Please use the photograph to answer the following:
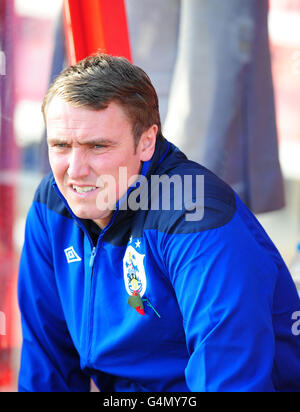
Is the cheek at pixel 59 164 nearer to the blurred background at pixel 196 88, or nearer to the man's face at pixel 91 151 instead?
the man's face at pixel 91 151

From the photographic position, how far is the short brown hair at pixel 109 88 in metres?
1.25

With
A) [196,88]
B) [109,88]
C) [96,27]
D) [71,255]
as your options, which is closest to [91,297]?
[71,255]

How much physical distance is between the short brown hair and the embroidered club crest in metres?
0.25

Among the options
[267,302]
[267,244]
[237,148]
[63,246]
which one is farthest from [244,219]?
[237,148]

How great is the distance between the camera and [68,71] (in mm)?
1324

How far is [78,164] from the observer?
129 cm

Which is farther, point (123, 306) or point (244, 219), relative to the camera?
point (123, 306)

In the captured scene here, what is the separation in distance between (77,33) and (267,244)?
0.73m

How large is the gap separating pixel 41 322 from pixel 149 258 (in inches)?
18.1

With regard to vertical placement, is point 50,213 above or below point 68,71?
below

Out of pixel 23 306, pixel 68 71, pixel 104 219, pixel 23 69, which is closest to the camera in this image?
pixel 68 71

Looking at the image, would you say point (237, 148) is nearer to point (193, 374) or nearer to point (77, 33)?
point (77, 33)

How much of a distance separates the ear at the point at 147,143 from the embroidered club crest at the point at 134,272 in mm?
211

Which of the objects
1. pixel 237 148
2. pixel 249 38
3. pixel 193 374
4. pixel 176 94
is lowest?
pixel 193 374
